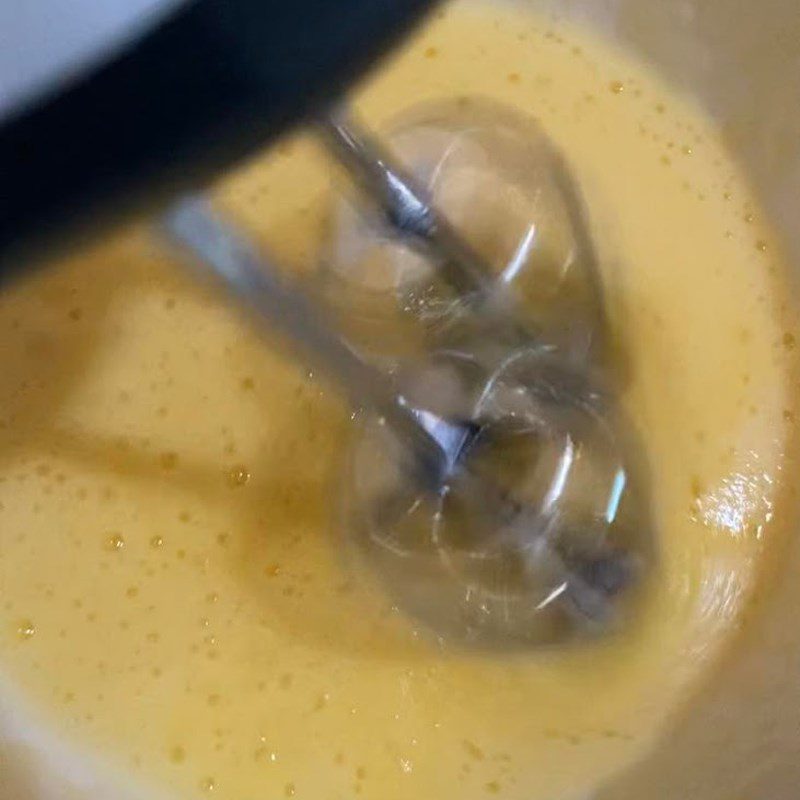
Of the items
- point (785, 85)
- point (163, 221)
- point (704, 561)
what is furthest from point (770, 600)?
point (163, 221)

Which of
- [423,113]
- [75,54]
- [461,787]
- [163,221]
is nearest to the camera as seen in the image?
[75,54]

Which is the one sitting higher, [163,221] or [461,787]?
[163,221]

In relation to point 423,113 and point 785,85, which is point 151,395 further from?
point 785,85

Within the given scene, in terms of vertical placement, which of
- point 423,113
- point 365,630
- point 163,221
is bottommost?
point 365,630
